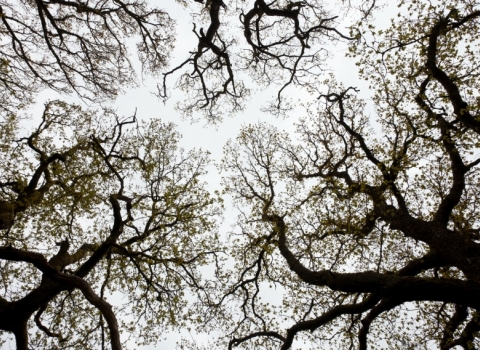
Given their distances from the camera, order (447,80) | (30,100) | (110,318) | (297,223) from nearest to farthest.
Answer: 1. (110,318)
2. (447,80)
3. (30,100)
4. (297,223)

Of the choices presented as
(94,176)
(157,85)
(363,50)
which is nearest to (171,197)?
(94,176)

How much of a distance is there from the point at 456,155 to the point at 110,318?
9.76 meters

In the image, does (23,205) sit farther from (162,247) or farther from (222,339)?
(222,339)

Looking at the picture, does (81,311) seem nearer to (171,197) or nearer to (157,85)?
(171,197)

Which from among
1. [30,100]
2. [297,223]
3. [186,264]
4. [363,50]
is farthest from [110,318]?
[363,50]

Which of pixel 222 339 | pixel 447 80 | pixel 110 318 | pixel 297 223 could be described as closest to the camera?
pixel 110 318

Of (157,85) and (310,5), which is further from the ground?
(310,5)

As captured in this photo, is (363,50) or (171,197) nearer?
(363,50)

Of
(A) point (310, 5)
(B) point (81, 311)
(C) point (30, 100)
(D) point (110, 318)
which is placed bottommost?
(D) point (110, 318)

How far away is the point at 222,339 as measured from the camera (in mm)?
11586

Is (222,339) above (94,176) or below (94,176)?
below

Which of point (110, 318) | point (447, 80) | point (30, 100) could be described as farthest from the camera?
point (30, 100)

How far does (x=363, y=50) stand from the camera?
8992mm

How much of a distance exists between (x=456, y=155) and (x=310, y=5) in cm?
682
